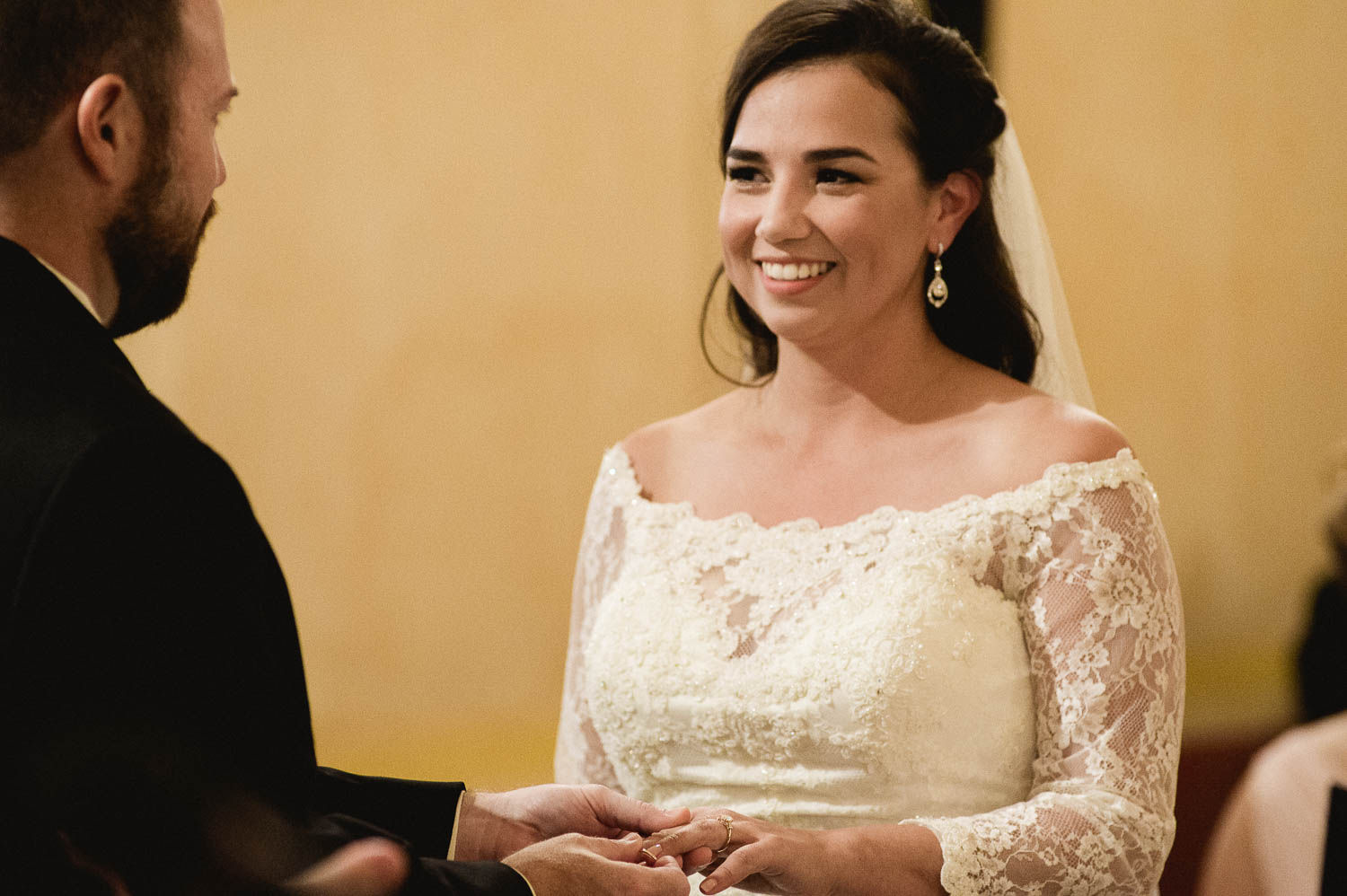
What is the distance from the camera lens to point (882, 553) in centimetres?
223

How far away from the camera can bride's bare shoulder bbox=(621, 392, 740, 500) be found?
2572 millimetres

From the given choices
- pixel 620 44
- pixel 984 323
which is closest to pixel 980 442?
pixel 984 323

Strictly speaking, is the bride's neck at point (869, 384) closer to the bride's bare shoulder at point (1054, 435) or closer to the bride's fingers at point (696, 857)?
the bride's bare shoulder at point (1054, 435)

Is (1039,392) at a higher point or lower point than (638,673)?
higher

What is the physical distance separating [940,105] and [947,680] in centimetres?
99

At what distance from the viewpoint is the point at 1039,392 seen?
7.70 ft

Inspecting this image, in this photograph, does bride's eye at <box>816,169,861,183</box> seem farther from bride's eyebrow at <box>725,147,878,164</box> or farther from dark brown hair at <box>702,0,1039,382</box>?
dark brown hair at <box>702,0,1039,382</box>

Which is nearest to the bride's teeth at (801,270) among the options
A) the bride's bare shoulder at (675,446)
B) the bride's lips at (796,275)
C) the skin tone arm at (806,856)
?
the bride's lips at (796,275)

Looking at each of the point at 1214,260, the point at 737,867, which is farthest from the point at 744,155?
the point at 1214,260

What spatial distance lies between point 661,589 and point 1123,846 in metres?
0.85

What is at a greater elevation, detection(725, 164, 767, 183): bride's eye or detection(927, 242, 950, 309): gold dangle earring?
detection(725, 164, 767, 183): bride's eye

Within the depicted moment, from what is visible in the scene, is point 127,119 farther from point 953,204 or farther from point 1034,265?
point 1034,265

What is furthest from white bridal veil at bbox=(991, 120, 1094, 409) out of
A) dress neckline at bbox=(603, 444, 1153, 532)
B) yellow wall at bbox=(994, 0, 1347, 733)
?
yellow wall at bbox=(994, 0, 1347, 733)

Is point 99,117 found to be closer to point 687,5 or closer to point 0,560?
point 0,560
